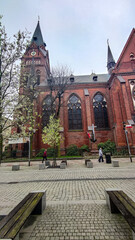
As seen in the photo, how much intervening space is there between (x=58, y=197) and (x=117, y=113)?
1819 cm

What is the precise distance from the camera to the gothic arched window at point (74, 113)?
22484mm

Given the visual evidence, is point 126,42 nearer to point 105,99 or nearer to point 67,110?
point 105,99

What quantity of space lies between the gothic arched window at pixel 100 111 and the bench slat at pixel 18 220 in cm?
2083

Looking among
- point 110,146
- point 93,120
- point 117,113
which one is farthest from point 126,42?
point 110,146

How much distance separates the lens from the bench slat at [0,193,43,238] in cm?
159

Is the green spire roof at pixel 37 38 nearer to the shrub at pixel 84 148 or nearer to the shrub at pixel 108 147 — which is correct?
the shrub at pixel 84 148

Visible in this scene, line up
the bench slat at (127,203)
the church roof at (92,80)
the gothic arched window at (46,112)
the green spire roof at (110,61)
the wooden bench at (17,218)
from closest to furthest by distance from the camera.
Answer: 1. the wooden bench at (17,218)
2. the bench slat at (127,203)
3. the gothic arched window at (46,112)
4. the church roof at (92,80)
5. the green spire roof at (110,61)

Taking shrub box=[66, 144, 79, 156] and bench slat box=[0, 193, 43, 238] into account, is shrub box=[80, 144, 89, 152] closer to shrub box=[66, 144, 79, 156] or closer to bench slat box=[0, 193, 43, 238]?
shrub box=[66, 144, 79, 156]

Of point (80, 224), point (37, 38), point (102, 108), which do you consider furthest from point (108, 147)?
point (37, 38)

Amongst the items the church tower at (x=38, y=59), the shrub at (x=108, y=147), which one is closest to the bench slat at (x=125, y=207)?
the shrub at (x=108, y=147)

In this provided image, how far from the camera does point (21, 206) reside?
2.55 meters

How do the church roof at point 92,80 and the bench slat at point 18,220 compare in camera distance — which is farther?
the church roof at point 92,80

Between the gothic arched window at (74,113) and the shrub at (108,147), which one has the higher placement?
the gothic arched window at (74,113)

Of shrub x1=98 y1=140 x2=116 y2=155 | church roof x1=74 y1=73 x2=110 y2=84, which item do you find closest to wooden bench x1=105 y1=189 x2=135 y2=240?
shrub x1=98 y1=140 x2=116 y2=155
